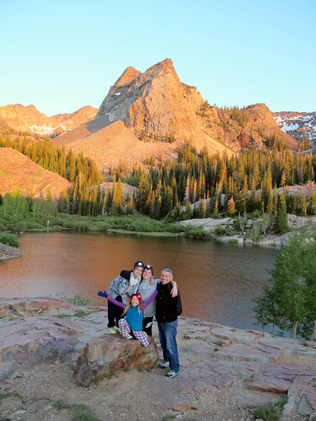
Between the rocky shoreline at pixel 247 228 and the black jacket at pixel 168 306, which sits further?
the rocky shoreline at pixel 247 228

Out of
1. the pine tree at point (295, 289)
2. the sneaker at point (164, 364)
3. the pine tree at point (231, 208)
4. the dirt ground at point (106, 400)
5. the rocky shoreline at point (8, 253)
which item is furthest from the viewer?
the pine tree at point (231, 208)

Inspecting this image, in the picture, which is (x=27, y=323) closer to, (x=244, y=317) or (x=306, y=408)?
(x=306, y=408)

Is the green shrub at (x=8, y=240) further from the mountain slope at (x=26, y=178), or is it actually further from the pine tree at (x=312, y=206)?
the pine tree at (x=312, y=206)

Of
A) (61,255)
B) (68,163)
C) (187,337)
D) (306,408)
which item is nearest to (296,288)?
(187,337)

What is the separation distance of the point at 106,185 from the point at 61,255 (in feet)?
243

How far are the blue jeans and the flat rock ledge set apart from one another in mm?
244

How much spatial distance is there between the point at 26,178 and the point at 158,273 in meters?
82.0

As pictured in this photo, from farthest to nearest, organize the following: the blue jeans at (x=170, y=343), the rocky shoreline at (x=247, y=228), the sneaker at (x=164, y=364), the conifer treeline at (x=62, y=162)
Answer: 1. the conifer treeline at (x=62, y=162)
2. the rocky shoreline at (x=247, y=228)
3. the sneaker at (x=164, y=364)
4. the blue jeans at (x=170, y=343)

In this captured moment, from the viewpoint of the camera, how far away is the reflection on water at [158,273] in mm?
21141

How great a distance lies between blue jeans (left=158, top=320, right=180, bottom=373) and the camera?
21.8 ft

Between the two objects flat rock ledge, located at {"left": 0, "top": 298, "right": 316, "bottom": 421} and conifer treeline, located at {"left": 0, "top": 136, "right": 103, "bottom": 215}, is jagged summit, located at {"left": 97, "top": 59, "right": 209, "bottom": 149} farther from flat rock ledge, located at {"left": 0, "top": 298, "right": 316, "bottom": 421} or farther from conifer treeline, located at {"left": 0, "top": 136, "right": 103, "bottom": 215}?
Answer: flat rock ledge, located at {"left": 0, "top": 298, "right": 316, "bottom": 421}

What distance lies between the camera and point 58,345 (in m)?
7.54

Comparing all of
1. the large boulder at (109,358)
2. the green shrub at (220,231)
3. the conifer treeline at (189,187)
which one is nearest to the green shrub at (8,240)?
the large boulder at (109,358)

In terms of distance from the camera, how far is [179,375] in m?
6.68
